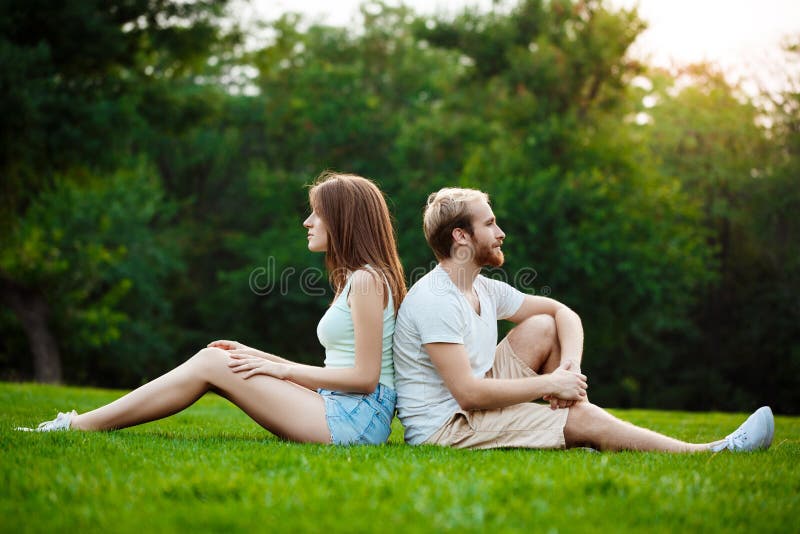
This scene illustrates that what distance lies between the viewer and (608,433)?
16.6ft

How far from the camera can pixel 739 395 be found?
87.8ft

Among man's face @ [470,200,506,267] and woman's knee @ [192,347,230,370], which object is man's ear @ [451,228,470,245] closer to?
man's face @ [470,200,506,267]

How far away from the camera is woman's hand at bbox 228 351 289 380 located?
5.00 metres

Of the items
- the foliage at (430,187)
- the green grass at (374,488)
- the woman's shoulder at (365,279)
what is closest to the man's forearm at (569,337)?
the green grass at (374,488)

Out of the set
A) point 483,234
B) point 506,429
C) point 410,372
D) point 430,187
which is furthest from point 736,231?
point 410,372

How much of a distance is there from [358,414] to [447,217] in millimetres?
1355

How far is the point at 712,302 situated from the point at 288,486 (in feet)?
90.0

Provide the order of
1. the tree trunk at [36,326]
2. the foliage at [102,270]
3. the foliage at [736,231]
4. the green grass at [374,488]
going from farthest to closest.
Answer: the foliage at [736,231] < the foliage at [102,270] < the tree trunk at [36,326] < the green grass at [374,488]

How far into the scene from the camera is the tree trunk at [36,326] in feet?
72.7

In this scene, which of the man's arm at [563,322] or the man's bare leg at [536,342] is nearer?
the man's arm at [563,322]

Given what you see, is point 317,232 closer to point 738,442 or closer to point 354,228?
point 354,228

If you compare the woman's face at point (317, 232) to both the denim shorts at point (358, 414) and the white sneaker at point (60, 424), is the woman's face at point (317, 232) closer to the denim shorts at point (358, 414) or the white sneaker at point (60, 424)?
the denim shorts at point (358, 414)

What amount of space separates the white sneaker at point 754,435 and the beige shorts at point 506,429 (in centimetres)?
96

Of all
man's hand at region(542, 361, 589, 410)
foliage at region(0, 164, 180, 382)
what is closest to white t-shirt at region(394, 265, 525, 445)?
man's hand at region(542, 361, 589, 410)
